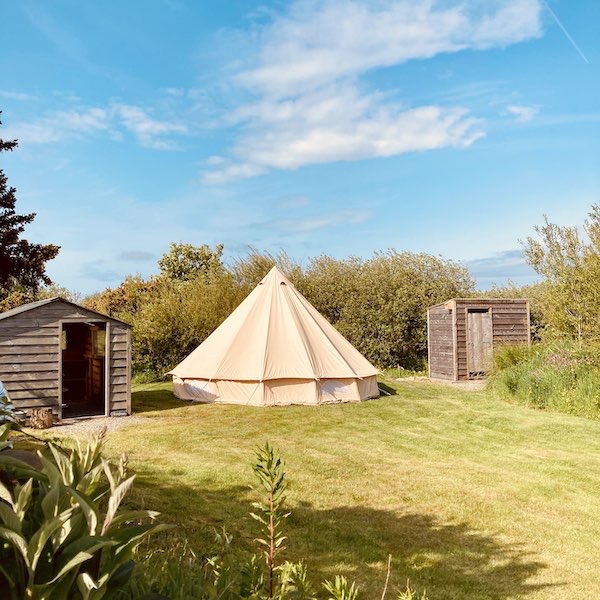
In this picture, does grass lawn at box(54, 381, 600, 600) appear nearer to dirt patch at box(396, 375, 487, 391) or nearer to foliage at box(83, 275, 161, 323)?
dirt patch at box(396, 375, 487, 391)

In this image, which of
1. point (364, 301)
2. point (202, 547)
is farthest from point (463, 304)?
point (202, 547)

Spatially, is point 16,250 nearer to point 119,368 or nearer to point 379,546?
point 119,368

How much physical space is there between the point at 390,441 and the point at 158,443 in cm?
426

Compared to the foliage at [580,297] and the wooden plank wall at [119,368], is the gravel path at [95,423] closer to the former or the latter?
the wooden plank wall at [119,368]

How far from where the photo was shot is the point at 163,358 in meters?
22.3

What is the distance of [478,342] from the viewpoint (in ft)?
70.3

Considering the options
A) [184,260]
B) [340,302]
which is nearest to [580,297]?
[340,302]

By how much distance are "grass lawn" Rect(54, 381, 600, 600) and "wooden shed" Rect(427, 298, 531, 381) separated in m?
6.68

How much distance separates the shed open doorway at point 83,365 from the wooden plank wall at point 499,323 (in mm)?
11744

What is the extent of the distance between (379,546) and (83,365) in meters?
14.6

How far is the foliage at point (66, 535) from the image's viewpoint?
1.18 metres

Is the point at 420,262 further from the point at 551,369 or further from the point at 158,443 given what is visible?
the point at 158,443

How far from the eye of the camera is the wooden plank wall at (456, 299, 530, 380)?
21.1 meters

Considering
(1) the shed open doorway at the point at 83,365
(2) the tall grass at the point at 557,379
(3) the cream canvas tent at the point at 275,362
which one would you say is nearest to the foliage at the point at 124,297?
(1) the shed open doorway at the point at 83,365
